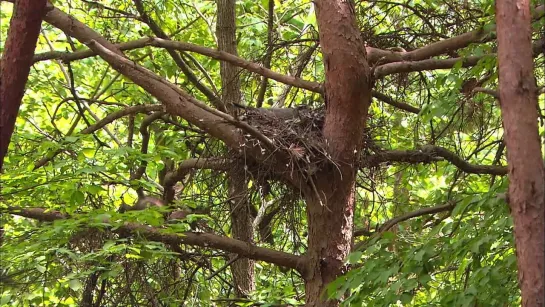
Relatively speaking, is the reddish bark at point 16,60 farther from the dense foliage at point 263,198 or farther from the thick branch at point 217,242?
the thick branch at point 217,242

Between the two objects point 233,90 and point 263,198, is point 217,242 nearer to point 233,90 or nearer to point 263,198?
point 263,198

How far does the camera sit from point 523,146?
168 cm

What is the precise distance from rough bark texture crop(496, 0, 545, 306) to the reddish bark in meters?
1.15

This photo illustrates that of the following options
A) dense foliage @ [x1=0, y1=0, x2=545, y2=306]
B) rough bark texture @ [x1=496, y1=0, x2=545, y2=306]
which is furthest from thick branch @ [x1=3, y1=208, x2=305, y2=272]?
rough bark texture @ [x1=496, y1=0, x2=545, y2=306]

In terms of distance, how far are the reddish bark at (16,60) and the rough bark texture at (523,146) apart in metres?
1.15

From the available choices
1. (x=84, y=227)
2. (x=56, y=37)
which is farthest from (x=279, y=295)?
(x=56, y=37)

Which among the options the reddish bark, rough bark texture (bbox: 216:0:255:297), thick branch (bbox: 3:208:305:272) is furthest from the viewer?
rough bark texture (bbox: 216:0:255:297)

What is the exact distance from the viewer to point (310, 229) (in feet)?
12.8

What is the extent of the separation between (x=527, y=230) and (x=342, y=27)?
7.05 ft

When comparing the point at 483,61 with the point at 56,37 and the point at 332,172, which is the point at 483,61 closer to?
the point at 332,172

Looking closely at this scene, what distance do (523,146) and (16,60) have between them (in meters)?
1.22

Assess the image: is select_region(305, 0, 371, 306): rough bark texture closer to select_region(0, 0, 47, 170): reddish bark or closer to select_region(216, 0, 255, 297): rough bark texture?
select_region(216, 0, 255, 297): rough bark texture

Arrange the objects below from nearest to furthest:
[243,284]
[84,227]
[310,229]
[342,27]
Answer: [342,27], [310,229], [84,227], [243,284]

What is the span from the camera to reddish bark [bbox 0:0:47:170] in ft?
4.86
